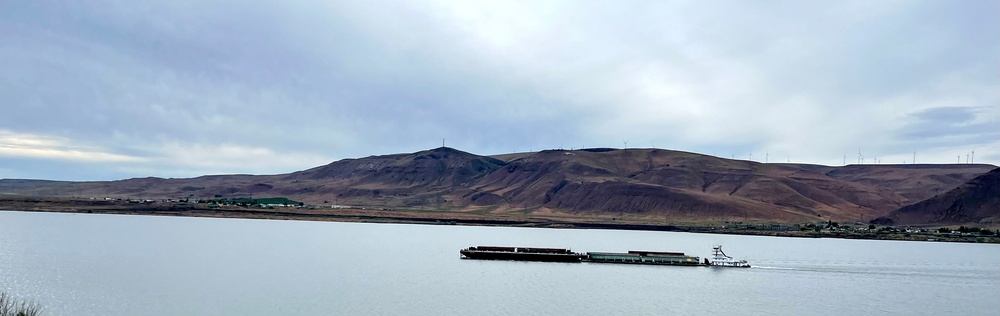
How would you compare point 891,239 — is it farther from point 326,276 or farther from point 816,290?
point 326,276

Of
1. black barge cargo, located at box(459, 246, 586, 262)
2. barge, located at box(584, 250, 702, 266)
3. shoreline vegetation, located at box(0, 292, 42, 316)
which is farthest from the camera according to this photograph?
barge, located at box(584, 250, 702, 266)

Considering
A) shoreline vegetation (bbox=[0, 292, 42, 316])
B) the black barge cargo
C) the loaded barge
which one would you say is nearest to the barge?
the loaded barge

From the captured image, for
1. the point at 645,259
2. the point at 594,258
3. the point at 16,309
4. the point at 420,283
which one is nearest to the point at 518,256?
the point at 594,258

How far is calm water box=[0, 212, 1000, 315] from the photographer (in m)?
51.7

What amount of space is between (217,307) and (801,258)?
83.8 metres

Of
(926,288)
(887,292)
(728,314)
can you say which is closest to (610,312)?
(728,314)

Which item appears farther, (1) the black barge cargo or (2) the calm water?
(1) the black barge cargo

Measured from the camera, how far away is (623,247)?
130000 mm

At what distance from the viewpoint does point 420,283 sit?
212 ft

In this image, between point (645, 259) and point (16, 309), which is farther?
point (645, 259)

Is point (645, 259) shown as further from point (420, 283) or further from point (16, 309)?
point (16, 309)

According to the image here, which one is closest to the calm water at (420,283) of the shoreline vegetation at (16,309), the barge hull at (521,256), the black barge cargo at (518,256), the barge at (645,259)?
the black barge cargo at (518,256)

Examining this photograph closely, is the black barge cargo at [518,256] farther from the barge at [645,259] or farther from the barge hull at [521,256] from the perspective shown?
the barge at [645,259]

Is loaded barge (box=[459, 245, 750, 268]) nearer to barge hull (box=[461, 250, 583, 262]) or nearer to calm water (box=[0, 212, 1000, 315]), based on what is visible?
barge hull (box=[461, 250, 583, 262])
